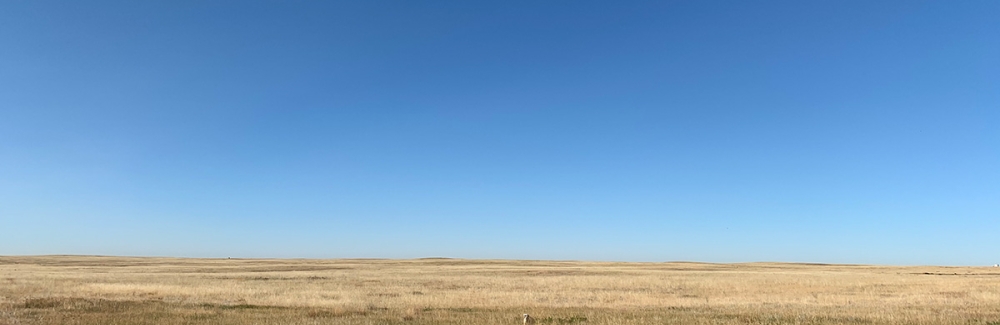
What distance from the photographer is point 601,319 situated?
20156 mm

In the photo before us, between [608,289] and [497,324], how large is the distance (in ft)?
80.5

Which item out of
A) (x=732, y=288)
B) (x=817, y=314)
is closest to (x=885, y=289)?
(x=732, y=288)

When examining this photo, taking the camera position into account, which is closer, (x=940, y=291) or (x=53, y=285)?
(x=940, y=291)

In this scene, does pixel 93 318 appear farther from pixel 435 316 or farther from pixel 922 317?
pixel 922 317

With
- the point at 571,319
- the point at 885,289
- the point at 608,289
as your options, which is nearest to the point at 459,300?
the point at 571,319

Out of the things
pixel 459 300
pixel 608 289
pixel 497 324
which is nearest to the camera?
pixel 497 324

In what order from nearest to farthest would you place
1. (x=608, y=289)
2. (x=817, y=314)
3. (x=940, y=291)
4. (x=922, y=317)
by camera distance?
1. (x=922, y=317)
2. (x=817, y=314)
3. (x=940, y=291)
4. (x=608, y=289)

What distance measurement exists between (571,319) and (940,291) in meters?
27.8

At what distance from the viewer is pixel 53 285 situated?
138 feet

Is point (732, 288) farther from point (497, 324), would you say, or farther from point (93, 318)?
point (93, 318)

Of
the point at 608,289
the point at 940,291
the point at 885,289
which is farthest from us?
the point at 608,289

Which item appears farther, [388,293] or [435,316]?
[388,293]

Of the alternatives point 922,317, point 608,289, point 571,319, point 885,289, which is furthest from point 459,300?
point 885,289

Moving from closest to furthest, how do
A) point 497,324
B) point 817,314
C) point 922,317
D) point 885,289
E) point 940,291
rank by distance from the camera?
point 497,324 < point 922,317 < point 817,314 < point 940,291 < point 885,289
